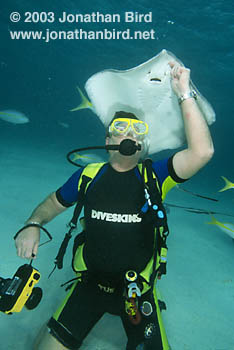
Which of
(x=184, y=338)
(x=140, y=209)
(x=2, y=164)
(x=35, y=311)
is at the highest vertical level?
(x=2, y=164)

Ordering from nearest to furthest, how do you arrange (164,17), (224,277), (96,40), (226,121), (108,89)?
(108,89) → (224,277) → (164,17) → (96,40) → (226,121)

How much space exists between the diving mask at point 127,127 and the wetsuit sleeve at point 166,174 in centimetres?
39

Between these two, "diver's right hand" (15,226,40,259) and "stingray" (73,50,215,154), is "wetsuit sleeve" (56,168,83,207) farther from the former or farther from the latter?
"stingray" (73,50,215,154)

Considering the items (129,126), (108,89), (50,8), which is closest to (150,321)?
(129,126)

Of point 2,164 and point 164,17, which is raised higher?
point 164,17

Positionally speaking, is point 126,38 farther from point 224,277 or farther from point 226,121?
point 226,121

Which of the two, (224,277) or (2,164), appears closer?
(224,277)

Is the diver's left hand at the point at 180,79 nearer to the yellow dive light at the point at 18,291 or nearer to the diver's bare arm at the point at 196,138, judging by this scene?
the diver's bare arm at the point at 196,138

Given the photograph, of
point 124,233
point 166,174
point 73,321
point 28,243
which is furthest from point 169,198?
point 28,243

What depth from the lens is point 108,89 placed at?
10.4 ft

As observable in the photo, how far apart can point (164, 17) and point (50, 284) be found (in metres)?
14.2

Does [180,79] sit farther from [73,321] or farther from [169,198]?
[169,198]

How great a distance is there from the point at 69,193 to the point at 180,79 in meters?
1.72

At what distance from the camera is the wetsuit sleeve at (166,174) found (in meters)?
2.33
